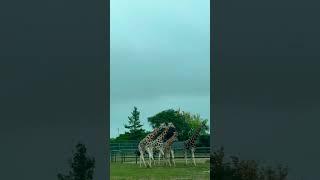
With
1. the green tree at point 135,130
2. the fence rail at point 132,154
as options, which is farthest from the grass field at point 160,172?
the green tree at point 135,130

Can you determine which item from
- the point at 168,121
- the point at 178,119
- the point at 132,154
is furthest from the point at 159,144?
the point at 178,119

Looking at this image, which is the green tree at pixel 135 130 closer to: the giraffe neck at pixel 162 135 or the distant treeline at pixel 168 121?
the distant treeline at pixel 168 121
